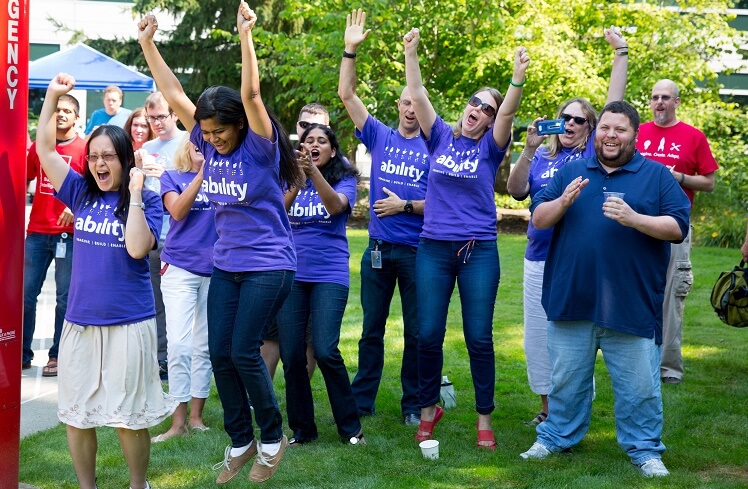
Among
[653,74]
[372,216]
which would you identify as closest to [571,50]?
[653,74]

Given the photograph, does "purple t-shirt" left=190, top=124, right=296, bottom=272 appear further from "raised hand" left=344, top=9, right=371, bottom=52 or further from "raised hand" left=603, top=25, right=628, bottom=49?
"raised hand" left=603, top=25, right=628, bottom=49

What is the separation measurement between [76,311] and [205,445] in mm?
1517

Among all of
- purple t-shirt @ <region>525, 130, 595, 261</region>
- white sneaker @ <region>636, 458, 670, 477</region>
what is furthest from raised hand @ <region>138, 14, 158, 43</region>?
white sneaker @ <region>636, 458, 670, 477</region>

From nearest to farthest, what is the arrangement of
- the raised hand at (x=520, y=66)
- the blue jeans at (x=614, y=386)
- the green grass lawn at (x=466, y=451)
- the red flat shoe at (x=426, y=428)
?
the green grass lawn at (x=466, y=451)
the blue jeans at (x=614, y=386)
the raised hand at (x=520, y=66)
the red flat shoe at (x=426, y=428)

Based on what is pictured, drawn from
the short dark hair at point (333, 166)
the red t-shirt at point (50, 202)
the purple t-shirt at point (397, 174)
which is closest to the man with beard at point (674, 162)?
the purple t-shirt at point (397, 174)

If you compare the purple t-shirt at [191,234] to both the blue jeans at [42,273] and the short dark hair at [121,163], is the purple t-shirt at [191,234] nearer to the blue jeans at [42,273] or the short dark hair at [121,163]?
the short dark hair at [121,163]

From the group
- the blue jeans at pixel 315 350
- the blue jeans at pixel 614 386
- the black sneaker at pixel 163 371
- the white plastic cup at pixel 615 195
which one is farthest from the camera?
the black sneaker at pixel 163 371

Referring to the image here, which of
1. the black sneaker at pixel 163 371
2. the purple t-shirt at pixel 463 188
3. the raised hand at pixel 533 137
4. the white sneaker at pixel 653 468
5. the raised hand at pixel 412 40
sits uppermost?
the raised hand at pixel 412 40

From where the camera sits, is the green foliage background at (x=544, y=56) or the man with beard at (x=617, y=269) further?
the green foliage background at (x=544, y=56)

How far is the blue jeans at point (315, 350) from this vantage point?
5691 millimetres

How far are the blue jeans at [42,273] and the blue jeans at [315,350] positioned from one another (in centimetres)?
277

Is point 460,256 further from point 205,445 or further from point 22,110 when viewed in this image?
point 22,110

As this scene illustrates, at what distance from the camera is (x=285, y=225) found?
4.96 m

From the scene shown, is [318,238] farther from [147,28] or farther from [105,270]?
[147,28]
